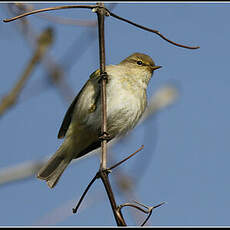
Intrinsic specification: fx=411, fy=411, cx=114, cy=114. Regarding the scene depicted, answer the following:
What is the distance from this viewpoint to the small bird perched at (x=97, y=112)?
14.3 ft

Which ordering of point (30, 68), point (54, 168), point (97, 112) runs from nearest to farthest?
point (30, 68)
point (97, 112)
point (54, 168)

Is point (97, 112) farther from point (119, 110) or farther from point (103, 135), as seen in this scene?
point (103, 135)

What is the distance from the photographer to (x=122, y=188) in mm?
3783

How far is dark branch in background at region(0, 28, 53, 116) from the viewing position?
13.0ft

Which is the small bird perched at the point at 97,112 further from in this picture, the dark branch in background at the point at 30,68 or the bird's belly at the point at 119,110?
the dark branch in background at the point at 30,68

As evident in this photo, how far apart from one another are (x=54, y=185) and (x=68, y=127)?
2.37 feet

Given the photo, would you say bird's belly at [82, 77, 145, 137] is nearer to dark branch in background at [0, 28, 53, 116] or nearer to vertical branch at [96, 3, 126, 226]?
dark branch in background at [0, 28, 53, 116]

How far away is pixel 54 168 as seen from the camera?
15.4ft

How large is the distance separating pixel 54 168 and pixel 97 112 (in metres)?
0.88

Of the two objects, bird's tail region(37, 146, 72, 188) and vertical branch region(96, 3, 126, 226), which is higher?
vertical branch region(96, 3, 126, 226)

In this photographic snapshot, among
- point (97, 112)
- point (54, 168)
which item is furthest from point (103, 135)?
point (54, 168)

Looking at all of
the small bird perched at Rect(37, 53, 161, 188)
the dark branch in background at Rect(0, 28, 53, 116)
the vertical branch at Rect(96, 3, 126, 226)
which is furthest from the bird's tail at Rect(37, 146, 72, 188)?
the vertical branch at Rect(96, 3, 126, 226)

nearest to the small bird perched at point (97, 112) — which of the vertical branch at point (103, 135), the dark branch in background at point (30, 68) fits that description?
the dark branch in background at point (30, 68)

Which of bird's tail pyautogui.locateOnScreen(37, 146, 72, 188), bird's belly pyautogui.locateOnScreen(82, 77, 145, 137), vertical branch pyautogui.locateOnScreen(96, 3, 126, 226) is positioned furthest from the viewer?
bird's tail pyautogui.locateOnScreen(37, 146, 72, 188)
